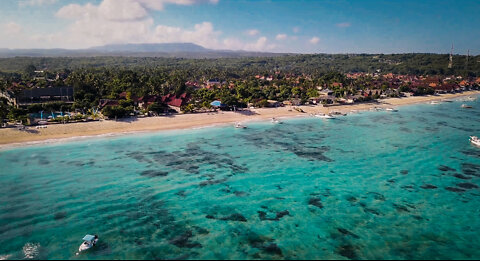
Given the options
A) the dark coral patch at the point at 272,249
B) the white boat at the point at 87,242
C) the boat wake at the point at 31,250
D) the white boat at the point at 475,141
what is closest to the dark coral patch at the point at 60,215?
the boat wake at the point at 31,250

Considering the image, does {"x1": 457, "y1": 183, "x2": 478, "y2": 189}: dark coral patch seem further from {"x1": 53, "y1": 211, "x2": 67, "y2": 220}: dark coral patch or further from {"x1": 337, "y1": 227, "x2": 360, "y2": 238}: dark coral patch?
{"x1": 53, "y1": 211, "x2": 67, "y2": 220}: dark coral patch

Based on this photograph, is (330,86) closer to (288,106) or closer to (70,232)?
(288,106)

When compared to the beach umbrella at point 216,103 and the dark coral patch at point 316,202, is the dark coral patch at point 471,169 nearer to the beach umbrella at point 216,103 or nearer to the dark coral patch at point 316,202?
the dark coral patch at point 316,202

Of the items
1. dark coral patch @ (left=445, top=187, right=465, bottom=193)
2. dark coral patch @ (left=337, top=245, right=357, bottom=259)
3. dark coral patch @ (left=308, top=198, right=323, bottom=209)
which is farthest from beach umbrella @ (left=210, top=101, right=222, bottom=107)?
dark coral patch @ (left=337, top=245, right=357, bottom=259)

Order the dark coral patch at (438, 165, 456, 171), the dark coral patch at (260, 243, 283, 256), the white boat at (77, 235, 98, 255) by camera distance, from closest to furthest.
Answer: the white boat at (77, 235, 98, 255), the dark coral patch at (260, 243, 283, 256), the dark coral patch at (438, 165, 456, 171)

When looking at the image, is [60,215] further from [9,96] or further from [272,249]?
[9,96]

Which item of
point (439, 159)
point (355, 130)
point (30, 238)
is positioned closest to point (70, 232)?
point (30, 238)
